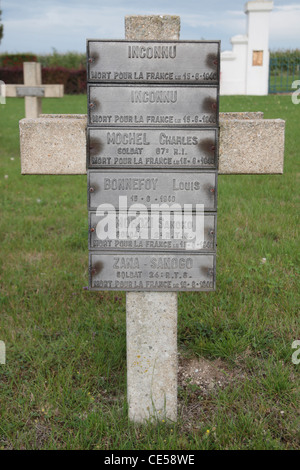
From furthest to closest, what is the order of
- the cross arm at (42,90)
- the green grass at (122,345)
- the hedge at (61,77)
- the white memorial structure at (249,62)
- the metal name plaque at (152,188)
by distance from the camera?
1. the hedge at (61,77)
2. the white memorial structure at (249,62)
3. the cross arm at (42,90)
4. the green grass at (122,345)
5. the metal name plaque at (152,188)

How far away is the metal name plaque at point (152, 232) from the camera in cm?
247

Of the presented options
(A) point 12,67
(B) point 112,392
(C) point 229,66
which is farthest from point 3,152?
(A) point 12,67

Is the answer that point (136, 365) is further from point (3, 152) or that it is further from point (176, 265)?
point (3, 152)

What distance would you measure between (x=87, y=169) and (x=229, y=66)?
24.2m

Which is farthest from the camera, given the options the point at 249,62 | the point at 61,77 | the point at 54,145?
the point at 61,77

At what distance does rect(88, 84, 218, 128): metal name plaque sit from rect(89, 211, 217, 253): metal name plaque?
16.3 inches

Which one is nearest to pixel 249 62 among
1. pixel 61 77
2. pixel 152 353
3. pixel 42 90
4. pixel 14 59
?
pixel 61 77

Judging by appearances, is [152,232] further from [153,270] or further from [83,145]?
[83,145]

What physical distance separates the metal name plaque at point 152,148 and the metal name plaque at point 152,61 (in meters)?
0.22

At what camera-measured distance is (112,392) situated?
2.88 m

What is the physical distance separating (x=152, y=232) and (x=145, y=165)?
31 cm

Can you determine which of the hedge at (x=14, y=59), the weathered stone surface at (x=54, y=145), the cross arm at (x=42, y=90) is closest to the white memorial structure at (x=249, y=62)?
the hedge at (x=14, y=59)

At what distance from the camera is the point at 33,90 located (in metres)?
9.54

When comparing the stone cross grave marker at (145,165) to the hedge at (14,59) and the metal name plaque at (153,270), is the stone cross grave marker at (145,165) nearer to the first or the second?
the metal name plaque at (153,270)
